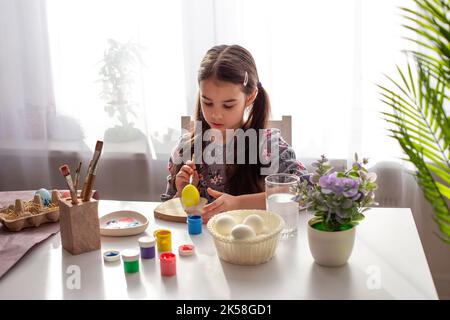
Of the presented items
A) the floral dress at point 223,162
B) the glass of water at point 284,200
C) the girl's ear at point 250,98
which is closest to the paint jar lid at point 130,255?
the glass of water at point 284,200

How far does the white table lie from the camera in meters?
1.08

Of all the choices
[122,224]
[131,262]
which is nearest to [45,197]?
[122,224]

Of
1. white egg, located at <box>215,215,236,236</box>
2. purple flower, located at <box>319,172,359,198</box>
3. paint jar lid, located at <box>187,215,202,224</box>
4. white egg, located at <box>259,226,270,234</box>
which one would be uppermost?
purple flower, located at <box>319,172,359,198</box>

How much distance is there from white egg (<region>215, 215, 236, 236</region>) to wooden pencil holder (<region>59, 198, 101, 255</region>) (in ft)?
0.91

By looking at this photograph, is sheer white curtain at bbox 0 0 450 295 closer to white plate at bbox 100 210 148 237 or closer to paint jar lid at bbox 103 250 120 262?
white plate at bbox 100 210 148 237

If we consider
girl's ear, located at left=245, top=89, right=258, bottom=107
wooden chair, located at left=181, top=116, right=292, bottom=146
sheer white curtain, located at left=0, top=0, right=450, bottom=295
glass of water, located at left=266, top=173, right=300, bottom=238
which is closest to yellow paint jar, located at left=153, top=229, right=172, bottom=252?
glass of water, located at left=266, top=173, right=300, bottom=238

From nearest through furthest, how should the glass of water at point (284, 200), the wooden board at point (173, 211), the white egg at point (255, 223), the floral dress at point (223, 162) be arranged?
1. the white egg at point (255, 223)
2. the glass of water at point (284, 200)
3. the wooden board at point (173, 211)
4. the floral dress at point (223, 162)

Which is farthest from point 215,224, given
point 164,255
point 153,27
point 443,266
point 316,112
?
point 443,266

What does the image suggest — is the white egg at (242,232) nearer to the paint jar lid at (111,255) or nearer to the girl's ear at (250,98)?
the paint jar lid at (111,255)

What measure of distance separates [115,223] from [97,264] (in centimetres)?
22

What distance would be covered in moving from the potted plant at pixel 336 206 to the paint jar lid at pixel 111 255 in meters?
0.41

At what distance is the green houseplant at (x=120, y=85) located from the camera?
2.34 meters
